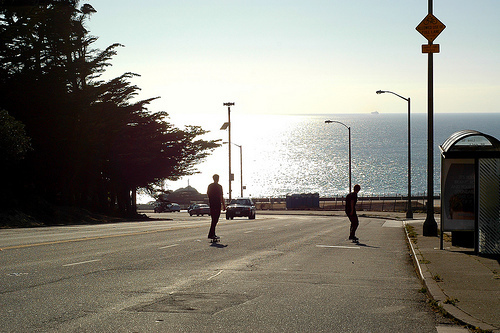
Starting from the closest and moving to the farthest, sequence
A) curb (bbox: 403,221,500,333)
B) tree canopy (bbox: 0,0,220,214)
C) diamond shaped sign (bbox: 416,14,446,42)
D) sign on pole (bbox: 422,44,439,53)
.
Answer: curb (bbox: 403,221,500,333)
diamond shaped sign (bbox: 416,14,446,42)
sign on pole (bbox: 422,44,439,53)
tree canopy (bbox: 0,0,220,214)

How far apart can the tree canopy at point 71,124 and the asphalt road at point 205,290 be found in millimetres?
20313

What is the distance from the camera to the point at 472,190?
1573 centimetres

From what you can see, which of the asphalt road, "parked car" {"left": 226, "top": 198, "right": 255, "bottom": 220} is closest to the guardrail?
"parked car" {"left": 226, "top": 198, "right": 255, "bottom": 220}

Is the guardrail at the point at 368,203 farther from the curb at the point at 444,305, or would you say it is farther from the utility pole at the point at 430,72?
the curb at the point at 444,305

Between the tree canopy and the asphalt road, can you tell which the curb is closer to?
the asphalt road

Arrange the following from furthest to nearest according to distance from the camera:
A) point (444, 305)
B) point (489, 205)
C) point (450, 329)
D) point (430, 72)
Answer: point (430, 72) → point (489, 205) → point (444, 305) → point (450, 329)

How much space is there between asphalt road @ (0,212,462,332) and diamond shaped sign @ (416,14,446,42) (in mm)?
7597

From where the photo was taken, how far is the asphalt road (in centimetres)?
728

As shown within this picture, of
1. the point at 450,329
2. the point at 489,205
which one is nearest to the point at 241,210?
the point at 489,205

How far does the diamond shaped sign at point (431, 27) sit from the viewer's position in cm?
1961

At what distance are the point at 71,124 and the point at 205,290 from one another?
113ft

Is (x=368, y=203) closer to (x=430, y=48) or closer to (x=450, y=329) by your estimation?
(x=430, y=48)

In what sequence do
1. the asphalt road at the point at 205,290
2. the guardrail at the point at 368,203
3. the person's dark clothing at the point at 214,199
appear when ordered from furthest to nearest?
the guardrail at the point at 368,203 → the person's dark clothing at the point at 214,199 → the asphalt road at the point at 205,290

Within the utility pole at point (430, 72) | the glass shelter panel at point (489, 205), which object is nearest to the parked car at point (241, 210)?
the utility pole at point (430, 72)
